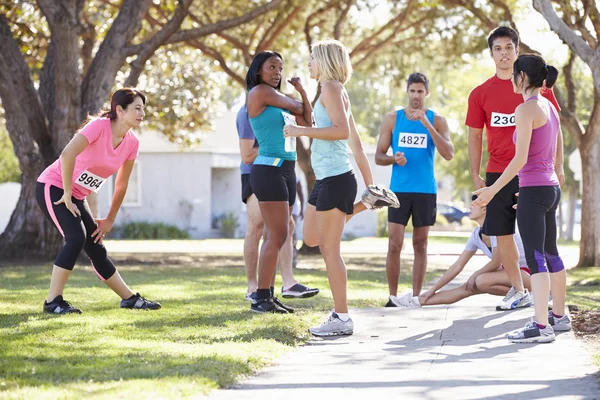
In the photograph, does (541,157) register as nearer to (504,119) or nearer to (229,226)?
(504,119)

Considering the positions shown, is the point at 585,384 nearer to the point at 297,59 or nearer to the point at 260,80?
the point at 260,80

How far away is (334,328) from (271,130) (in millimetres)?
1736

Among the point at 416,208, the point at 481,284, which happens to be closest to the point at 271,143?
the point at 416,208

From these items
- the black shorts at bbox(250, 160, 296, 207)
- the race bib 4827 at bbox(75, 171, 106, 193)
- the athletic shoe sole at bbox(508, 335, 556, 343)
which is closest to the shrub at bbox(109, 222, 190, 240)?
the race bib 4827 at bbox(75, 171, 106, 193)

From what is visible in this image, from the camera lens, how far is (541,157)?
7.23 meters

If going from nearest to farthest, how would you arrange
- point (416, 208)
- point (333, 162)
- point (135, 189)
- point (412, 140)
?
point (333, 162)
point (416, 208)
point (412, 140)
point (135, 189)

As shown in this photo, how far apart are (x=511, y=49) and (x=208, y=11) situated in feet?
56.4

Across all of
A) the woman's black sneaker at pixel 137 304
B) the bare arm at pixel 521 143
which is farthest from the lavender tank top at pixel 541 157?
the woman's black sneaker at pixel 137 304

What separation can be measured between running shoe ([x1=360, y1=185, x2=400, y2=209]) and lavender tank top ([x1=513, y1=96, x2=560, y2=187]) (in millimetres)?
1007

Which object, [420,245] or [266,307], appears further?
[420,245]

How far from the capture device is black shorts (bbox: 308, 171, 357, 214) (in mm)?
7551

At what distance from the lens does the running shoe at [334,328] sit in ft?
25.0

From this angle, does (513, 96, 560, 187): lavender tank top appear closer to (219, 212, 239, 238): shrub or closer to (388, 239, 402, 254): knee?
(388, 239, 402, 254): knee

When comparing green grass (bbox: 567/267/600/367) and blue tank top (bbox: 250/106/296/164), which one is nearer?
blue tank top (bbox: 250/106/296/164)
